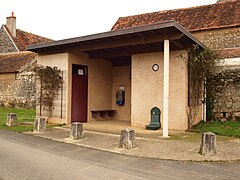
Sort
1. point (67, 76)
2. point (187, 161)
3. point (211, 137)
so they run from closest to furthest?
point (187, 161) → point (211, 137) → point (67, 76)

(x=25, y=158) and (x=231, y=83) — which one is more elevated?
(x=231, y=83)

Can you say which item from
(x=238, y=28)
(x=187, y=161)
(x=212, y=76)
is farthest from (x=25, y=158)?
(x=238, y=28)

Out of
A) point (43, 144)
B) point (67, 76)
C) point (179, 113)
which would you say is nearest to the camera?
point (43, 144)

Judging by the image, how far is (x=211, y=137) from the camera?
20.0 ft

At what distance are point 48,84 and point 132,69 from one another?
3.68 m

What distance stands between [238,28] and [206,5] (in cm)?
384

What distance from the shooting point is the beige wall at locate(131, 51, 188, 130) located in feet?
31.4

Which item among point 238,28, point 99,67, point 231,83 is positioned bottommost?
point 231,83

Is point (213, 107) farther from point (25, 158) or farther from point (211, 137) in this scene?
point (25, 158)

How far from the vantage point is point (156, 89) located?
10.1m

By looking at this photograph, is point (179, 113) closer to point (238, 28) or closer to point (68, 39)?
point (68, 39)

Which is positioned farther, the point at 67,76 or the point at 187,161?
the point at 67,76

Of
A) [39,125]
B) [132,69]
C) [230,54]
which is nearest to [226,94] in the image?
[230,54]

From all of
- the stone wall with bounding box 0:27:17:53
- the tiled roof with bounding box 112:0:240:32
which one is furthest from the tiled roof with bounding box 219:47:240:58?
the stone wall with bounding box 0:27:17:53
